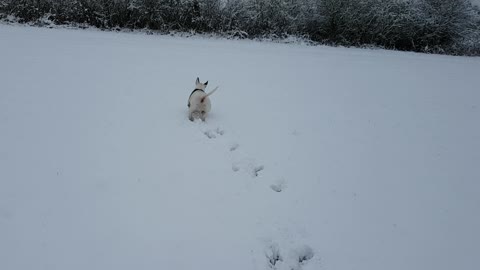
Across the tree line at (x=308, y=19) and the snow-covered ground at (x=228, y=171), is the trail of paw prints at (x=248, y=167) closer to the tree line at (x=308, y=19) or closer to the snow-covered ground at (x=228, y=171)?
the snow-covered ground at (x=228, y=171)

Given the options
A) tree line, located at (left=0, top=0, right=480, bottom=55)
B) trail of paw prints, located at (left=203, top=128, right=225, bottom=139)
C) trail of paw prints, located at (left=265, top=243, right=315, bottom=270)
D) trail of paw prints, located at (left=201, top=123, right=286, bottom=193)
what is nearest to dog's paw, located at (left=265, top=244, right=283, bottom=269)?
trail of paw prints, located at (left=265, top=243, right=315, bottom=270)

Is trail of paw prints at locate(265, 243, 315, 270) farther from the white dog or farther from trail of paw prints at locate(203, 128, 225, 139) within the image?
the white dog

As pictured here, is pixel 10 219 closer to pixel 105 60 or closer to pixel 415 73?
pixel 105 60

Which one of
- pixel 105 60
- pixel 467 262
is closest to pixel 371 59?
pixel 105 60

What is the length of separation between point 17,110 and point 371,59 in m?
10.0

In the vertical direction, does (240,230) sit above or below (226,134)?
below

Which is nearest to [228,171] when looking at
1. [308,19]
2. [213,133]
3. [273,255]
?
[213,133]

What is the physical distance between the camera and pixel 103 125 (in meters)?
5.18

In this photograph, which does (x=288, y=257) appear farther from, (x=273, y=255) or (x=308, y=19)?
(x=308, y=19)

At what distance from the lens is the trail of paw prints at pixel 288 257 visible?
3.06 metres

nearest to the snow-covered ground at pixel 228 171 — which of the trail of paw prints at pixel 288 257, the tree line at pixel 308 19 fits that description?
the trail of paw prints at pixel 288 257

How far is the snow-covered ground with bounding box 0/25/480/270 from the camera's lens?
3168 millimetres

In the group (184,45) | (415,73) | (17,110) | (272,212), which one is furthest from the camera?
(184,45)

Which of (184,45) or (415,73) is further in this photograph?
(184,45)
